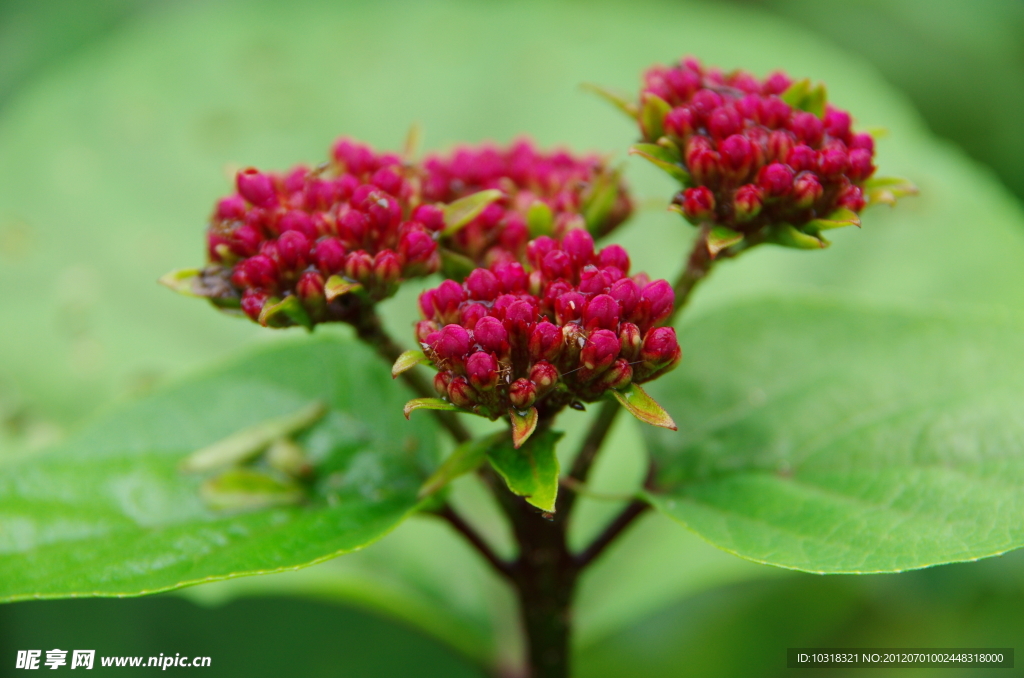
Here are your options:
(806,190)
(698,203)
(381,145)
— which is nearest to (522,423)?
(698,203)

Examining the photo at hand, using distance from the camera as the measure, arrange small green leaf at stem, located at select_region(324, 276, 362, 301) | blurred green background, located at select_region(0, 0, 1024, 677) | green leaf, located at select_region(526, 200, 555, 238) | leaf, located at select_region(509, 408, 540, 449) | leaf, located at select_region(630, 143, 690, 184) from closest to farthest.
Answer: leaf, located at select_region(509, 408, 540, 449) → small green leaf at stem, located at select_region(324, 276, 362, 301) → leaf, located at select_region(630, 143, 690, 184) → green leaf, located at select_region(526, 200, 555, 238) → blurred green background, located at select_region(0, 0, 1024, 677)

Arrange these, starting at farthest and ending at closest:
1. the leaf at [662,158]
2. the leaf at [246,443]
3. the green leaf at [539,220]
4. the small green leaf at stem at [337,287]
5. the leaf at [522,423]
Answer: the leaf at [246,443], the green leaf at [539,220], the leaf at [662,158], the small green leaf at stem at [337,287], the leaf at [522,423]

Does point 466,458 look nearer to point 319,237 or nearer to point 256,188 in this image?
point 319,237

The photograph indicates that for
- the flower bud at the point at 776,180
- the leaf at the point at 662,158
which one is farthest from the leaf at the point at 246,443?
the flower bud at the point at 776,180

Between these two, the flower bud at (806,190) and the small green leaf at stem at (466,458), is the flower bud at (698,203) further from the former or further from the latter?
the small green leaf at stem at (466,458)

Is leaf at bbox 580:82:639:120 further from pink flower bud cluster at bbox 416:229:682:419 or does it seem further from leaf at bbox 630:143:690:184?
pink flower bud cluster at bbox 416:229:682:419

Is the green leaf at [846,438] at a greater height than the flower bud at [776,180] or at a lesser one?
lesser

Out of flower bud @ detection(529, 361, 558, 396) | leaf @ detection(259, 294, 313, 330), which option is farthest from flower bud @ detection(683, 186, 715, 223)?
leaf @ detection(259, 294, 313, 330)
